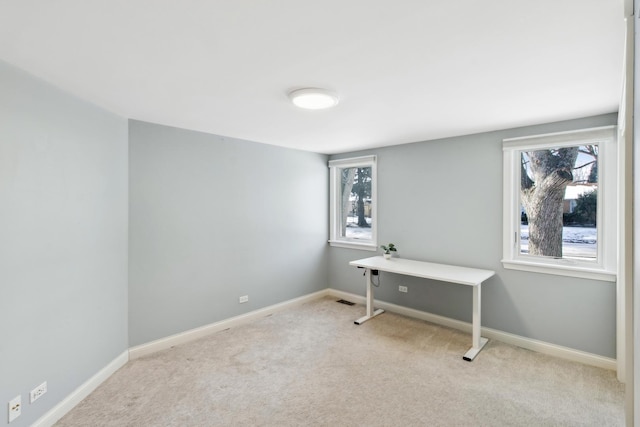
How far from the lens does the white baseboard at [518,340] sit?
2930 mm

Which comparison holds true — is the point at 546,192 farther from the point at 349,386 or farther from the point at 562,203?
the point at 349,386

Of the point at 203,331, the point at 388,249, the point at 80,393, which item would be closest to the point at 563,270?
the point at 388,249

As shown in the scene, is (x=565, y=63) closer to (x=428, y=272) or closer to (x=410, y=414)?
(x=428, y=272)

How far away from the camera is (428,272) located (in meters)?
3.47

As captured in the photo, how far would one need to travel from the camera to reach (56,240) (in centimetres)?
224

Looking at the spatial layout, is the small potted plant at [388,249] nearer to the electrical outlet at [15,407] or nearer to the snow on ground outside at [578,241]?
the snow on ground outside at [578,241]

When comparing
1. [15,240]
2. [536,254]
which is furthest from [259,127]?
[536,254]

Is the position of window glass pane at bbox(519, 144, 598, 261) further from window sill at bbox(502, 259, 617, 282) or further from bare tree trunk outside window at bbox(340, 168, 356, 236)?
bare tree trunk outside window at bbox(340, 168, 356, 236)

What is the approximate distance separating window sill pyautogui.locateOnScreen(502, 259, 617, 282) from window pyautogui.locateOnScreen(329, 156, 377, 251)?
70.6 inches

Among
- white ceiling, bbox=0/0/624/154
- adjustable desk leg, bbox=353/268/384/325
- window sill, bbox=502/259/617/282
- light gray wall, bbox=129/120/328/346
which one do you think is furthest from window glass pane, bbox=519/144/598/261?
light gray wall, bbox=129/120/328/346

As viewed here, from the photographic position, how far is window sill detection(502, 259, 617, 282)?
2879 millimetres

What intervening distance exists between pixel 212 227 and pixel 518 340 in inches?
138

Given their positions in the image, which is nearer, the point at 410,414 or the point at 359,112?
the point at 410,414

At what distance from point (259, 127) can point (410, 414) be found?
2.87 m
